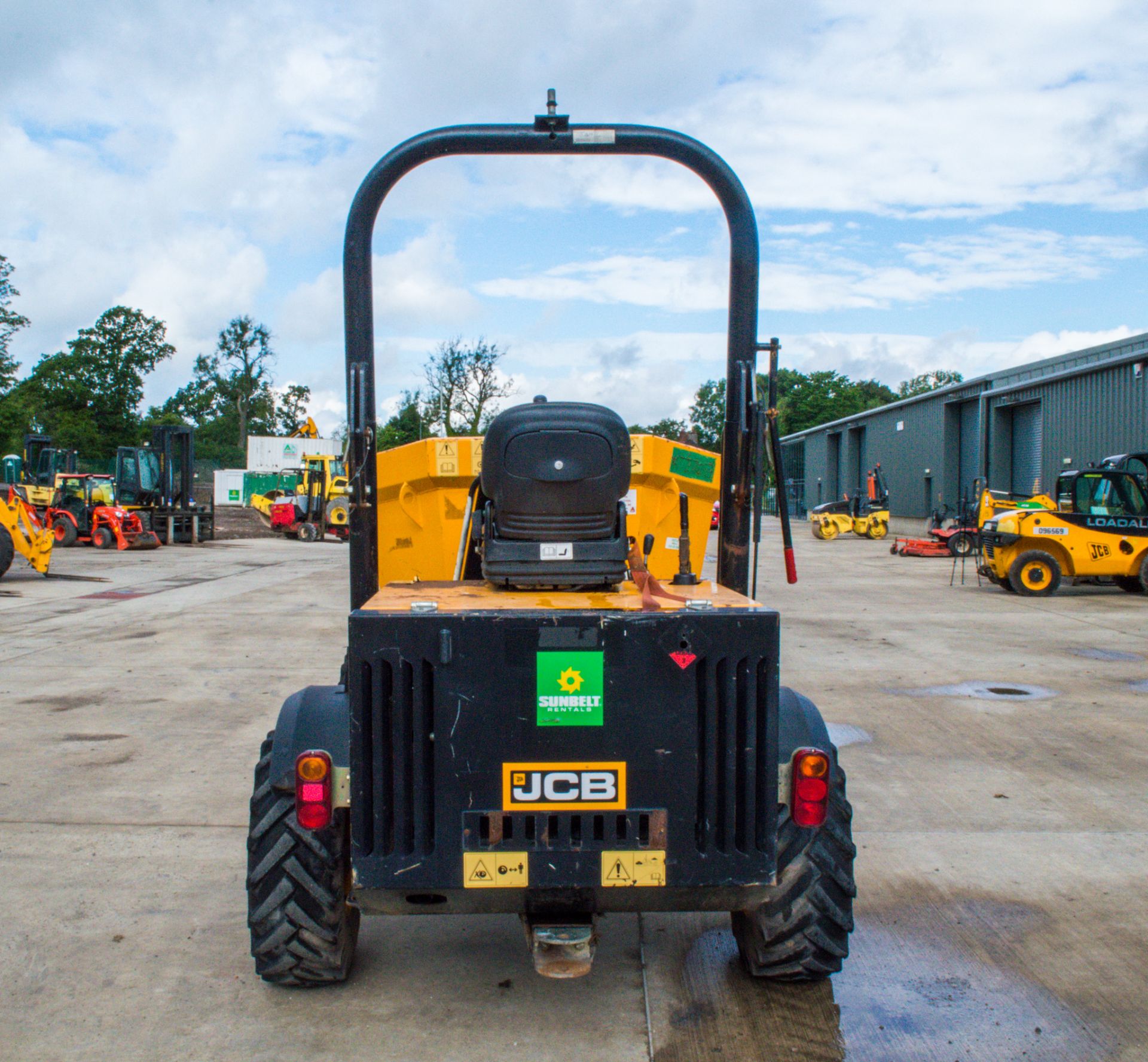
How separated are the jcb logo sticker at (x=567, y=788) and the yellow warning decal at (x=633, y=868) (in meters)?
0.13

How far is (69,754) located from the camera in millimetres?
6531

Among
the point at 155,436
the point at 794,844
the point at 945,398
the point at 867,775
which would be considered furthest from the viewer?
the point at 945,398

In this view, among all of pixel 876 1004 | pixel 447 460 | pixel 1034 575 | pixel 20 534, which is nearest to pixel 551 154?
pixel 447 460

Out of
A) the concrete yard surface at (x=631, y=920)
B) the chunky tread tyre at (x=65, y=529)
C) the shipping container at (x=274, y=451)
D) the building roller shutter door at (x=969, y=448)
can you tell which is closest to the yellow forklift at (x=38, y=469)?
the chunky tread tyre at (x=65, y=529)

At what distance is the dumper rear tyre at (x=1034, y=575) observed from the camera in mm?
16328

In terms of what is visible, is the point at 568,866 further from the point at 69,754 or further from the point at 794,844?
the point at 69,754

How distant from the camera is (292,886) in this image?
3.24 metres

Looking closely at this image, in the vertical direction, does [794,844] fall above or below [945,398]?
below

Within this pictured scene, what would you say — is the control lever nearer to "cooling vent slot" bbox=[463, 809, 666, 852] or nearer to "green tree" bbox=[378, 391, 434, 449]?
"cooling vent slot" bbox=[463, 809, 666, 852]

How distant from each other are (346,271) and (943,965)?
3.06m

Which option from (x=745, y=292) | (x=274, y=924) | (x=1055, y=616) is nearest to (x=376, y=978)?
(x=274, y=924)

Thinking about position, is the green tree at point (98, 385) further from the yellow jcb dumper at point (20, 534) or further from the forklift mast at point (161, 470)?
the yellow jcb dumper at point (20, 534)

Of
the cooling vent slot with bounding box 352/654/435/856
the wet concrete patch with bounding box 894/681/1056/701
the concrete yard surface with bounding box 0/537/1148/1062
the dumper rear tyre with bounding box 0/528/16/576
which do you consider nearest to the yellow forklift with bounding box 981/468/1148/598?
the concrete yard surface with bounding box 0/537/1148/1062

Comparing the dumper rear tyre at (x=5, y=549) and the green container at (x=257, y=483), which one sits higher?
the green container at (x=257, y=483)
